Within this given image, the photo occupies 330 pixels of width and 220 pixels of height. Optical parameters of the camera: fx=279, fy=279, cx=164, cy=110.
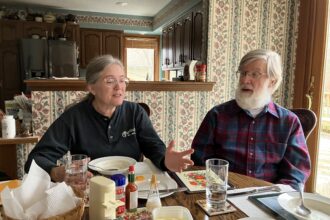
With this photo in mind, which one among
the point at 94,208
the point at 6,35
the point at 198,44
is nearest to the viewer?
the point at 94,208

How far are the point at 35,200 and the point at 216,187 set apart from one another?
0.54m

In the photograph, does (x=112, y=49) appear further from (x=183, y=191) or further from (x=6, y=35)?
(x=183, y=191)

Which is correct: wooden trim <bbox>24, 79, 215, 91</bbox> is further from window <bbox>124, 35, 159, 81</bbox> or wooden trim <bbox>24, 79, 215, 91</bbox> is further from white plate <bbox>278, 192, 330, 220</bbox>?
window <bbox>124, 35, 159, 81</bbox>

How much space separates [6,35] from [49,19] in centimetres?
74

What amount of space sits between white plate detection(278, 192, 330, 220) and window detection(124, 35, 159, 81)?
5.05m

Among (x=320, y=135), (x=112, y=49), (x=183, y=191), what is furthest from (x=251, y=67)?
(x=112, y=49)

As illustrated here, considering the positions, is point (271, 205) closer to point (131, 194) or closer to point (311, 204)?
point (311, 204)

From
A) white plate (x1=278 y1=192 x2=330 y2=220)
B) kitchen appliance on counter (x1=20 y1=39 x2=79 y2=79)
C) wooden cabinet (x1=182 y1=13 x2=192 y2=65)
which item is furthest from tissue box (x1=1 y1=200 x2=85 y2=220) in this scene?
kitchen appliance on counter (x1=20 y1=39 x2=79 y2=79)

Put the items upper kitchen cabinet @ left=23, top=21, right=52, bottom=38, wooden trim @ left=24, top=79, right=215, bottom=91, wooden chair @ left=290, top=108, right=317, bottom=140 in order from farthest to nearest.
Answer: upper kitchen cabinet @ left=23, top=21, right=52, bottom=38
wooden trim @ left=24, top=79, right=215, bottom=91
wooden chair @ left=290, top=108, right=317, bottom=140

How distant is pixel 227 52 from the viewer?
2.91 m

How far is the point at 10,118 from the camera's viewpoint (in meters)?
2.08

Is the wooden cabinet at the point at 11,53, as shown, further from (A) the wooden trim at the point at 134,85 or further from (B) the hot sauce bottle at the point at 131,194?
(B) the hot sauce bottle at the point at 131,194

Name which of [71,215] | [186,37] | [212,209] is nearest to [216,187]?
[212,209]

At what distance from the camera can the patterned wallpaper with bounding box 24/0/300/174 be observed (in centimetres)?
269
